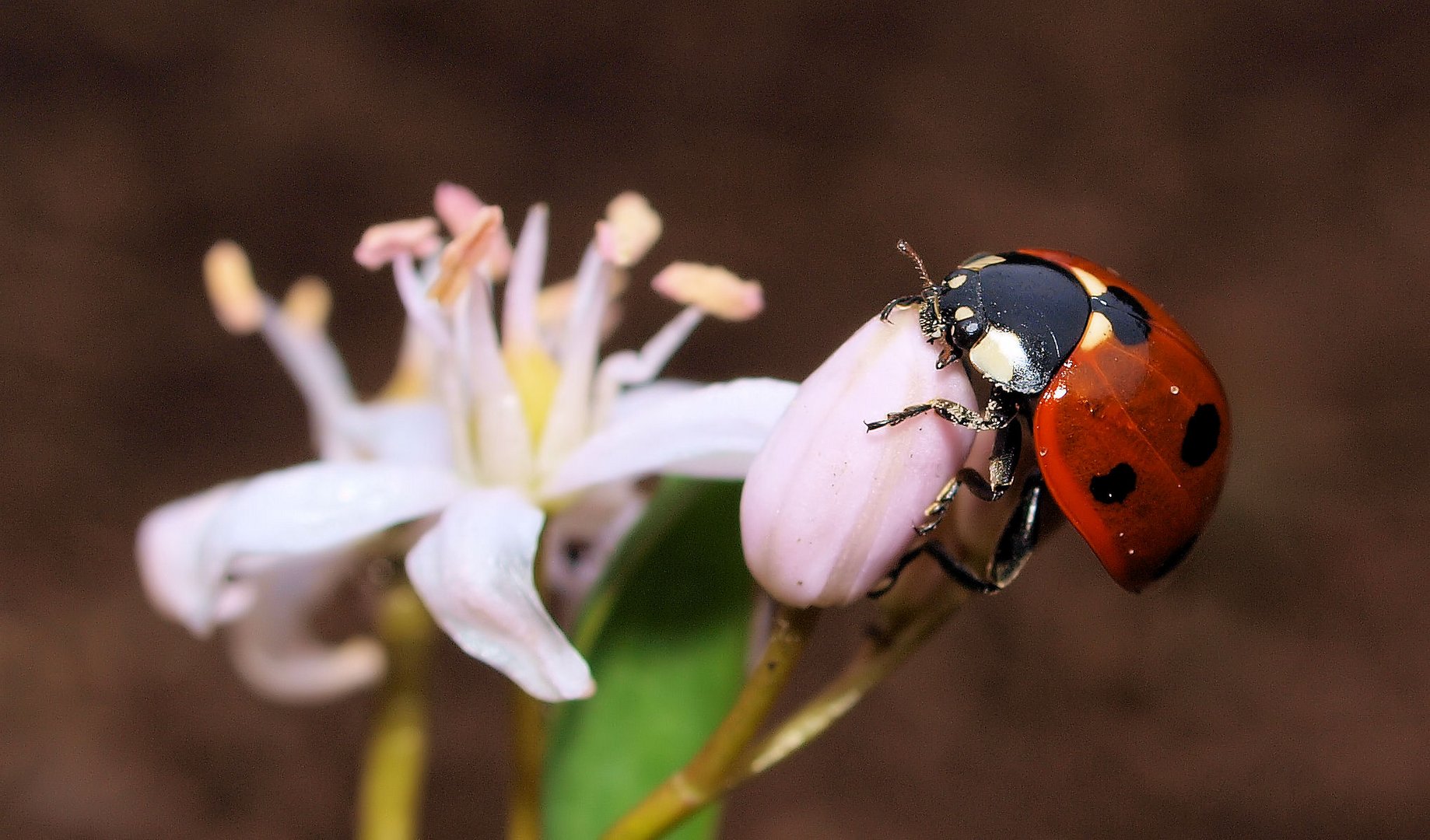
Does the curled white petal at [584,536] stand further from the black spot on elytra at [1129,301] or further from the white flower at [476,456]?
the black spot on elytra at [1129,301]

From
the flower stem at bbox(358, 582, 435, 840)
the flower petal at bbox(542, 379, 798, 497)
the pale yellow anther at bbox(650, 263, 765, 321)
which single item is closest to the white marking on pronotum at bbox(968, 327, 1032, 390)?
the flower petal at bbox(542, 379, 798, 497)

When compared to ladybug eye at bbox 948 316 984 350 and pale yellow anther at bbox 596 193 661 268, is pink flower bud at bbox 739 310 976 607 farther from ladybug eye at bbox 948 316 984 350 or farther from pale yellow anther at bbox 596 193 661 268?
pale yellow anther at bbox 596 193 661 268

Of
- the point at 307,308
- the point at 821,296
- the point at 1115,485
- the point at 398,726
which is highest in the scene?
the point at 307,308

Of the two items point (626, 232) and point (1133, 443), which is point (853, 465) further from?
point (626, 232)

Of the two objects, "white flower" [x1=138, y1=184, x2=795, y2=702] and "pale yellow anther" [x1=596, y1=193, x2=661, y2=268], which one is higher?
"pale yellow anther" [x1=596, y1=193, x2=661, y2=268]

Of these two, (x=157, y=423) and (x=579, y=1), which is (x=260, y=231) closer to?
(x=157, y=423)

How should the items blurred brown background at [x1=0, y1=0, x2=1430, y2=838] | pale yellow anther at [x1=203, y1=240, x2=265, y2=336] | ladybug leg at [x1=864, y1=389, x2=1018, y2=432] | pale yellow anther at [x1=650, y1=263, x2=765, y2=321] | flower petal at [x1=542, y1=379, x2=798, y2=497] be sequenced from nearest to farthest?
ladybug leg at [x1=864, y1=389, x2=1018, y2=432], flower petal at [x1=542, y1=379, x2=798, y2=497], pale yellow anther at [x1=650, y1=263, x2=765, y2=321], pale yellow anther at [x1=203, y1=240, x2=265, y2=336], blurred brown background at [x1=0, y1=0, x2=1430, y2=838]

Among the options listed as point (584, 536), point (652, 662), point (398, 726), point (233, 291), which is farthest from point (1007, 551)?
point (233, 291)

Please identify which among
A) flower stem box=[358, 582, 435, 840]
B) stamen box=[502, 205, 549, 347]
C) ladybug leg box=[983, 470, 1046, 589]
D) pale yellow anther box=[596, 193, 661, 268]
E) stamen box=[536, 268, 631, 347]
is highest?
pale yellow anther box=[596, 193, 661, 268]
